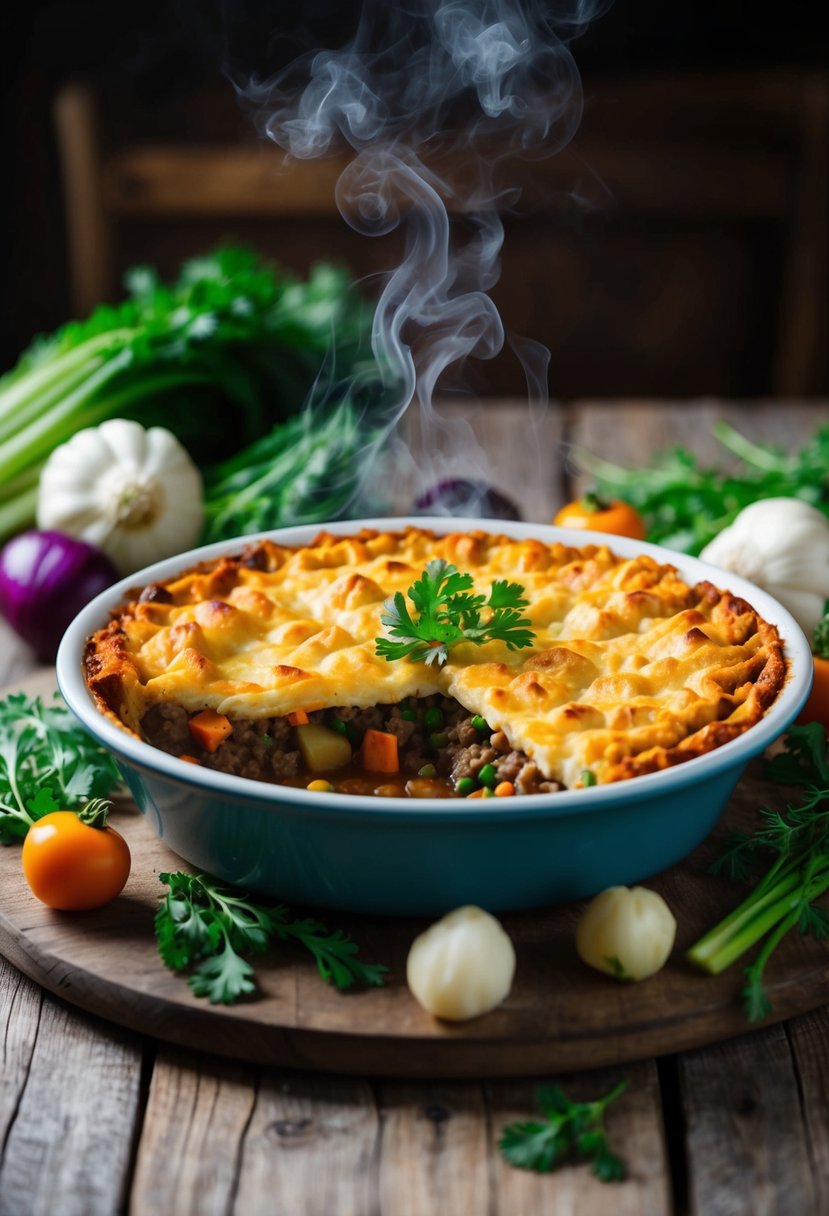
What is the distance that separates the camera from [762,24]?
26.8ft

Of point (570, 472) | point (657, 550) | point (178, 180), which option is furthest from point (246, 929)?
point (178, 180)

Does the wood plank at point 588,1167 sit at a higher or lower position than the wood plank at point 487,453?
higher

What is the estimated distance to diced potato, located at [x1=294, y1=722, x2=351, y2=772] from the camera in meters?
3.34

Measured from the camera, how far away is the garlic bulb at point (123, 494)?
478 centimetres

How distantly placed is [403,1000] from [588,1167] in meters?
0.49

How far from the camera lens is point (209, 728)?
3.18 meters

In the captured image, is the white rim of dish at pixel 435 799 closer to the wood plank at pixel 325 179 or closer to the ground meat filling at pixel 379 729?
the ground meat filling at pixel 379 729

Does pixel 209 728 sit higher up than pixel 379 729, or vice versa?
pixel 209 728

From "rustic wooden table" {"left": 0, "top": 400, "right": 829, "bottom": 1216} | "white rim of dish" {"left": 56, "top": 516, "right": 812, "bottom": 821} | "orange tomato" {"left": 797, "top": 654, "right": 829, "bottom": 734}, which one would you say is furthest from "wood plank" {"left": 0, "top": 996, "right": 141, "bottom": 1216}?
"orange tomato" {"left": 797, "top": 654, "right": 829, "bottom": 734}

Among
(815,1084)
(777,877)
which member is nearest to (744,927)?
(777,877)

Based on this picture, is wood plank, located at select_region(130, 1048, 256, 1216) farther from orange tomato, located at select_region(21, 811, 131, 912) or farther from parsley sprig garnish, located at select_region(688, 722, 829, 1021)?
parsley sprig garnish, located at select_region(688, 722, 829, 1021)

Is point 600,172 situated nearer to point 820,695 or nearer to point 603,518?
point 603,518

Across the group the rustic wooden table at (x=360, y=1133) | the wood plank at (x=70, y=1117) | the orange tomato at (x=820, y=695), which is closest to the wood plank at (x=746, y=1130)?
the rustic wooden table at (x=360, y=1133)

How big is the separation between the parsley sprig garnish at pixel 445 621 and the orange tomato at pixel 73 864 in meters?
0.78
